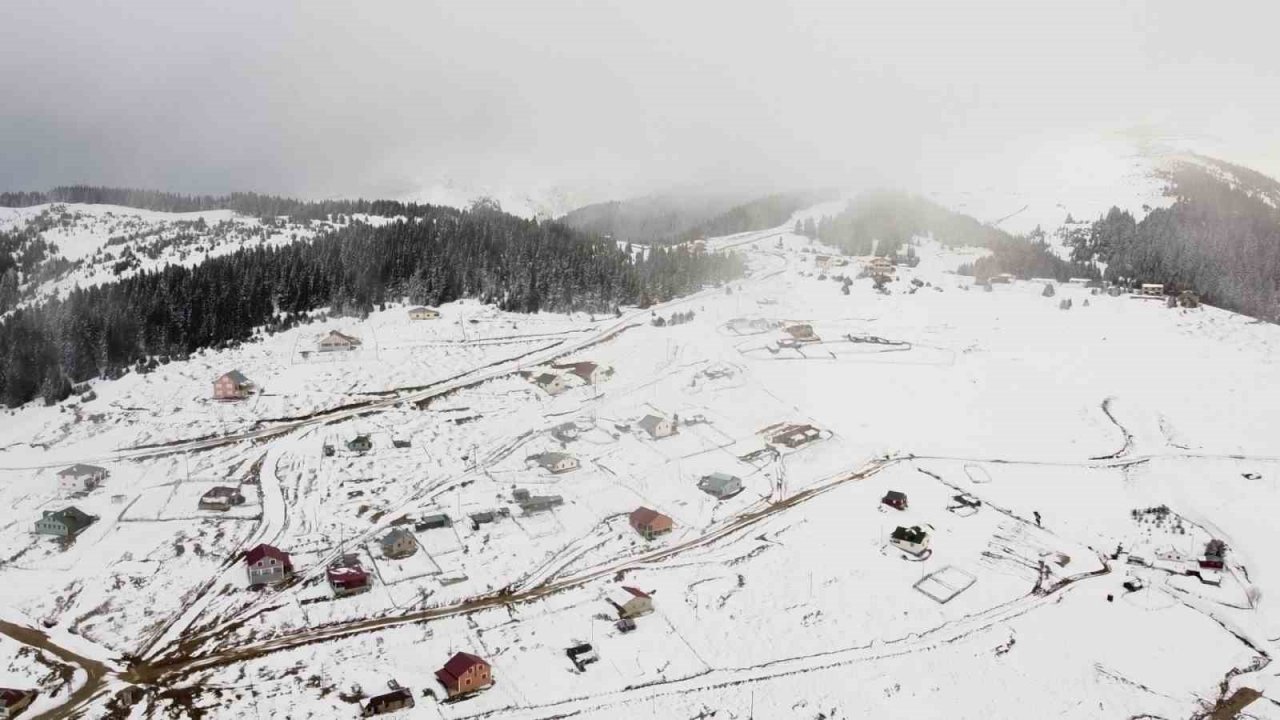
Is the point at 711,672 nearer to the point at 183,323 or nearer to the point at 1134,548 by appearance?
the point at 1134,548

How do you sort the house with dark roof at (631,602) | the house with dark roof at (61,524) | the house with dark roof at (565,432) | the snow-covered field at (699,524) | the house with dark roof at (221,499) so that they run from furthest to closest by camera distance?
the house with dark roof at (565,432)
the house with dark roof at (221,499)
the house with dark roof at (61,524)
the house with dark roof at (631,602)
the snow-covered field at (699,524)

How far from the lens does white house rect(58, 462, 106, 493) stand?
46531 mm

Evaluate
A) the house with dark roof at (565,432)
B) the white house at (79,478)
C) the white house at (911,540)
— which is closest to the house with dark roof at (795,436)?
the white house at (911,540)

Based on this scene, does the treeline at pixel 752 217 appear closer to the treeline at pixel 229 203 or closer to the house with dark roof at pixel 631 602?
the treeline at pixel 229 203

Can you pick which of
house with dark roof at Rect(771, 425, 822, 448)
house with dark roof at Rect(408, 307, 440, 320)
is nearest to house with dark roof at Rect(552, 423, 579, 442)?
house with dark roof at Rect(771, 425, 822, 448)


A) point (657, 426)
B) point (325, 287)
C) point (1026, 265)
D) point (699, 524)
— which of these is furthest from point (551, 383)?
point (1026, 265)

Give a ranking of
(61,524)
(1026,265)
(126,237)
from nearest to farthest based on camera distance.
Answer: (61,524) → (1026,265) → (126,237)

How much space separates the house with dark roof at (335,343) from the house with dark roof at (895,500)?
48.9 meters

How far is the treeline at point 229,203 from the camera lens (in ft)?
410

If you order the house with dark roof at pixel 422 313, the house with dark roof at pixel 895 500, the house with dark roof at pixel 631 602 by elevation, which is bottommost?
the house with dark roof at pixel 631 602

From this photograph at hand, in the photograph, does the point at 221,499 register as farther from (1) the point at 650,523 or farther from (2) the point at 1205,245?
(2) the point at 1205,245

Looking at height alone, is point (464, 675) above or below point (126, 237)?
below

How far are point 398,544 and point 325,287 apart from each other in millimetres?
50161

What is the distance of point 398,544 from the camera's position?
131 feet
